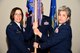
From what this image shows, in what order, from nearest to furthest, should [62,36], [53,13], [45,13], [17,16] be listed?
[62,36], [17,16], [53,13], [45,13]

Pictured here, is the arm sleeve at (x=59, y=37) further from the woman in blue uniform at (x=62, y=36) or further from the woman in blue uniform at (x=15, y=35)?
the woman in blue uniform at (x=15, y=35)

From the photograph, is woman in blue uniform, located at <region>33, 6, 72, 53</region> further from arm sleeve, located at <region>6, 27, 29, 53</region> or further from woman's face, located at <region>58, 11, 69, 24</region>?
arm sleeve, located at <region>6, 27, 29, 53</region>

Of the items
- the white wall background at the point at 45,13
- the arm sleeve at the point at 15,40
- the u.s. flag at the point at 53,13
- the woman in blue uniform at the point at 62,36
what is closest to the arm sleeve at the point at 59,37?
the woman in blue uniform at the point at 62,36

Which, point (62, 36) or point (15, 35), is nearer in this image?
point (62, 36)

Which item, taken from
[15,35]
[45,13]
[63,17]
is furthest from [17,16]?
[45,13]

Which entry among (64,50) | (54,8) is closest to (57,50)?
(64,50)

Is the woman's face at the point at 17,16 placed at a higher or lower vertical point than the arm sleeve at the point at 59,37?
higher

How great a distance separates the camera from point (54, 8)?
374cm

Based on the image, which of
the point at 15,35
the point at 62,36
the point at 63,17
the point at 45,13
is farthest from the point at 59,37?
the point at 45,13

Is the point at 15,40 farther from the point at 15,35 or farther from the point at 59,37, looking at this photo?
the point at 59,37

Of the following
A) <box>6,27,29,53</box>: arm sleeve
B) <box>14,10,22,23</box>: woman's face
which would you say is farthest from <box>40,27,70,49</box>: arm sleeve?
<box>14,10,22,23</box>: woman's face

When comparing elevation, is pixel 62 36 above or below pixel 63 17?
below

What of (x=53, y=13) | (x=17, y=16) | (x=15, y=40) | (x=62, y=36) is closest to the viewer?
(x=62, y=36)

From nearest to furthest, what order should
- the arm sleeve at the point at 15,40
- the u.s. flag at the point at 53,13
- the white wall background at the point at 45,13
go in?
1. the arm sleeve at the point at 15,40
2. the u.s. flag at the point at 53,13
3. the white wall background at the point at 45,13
